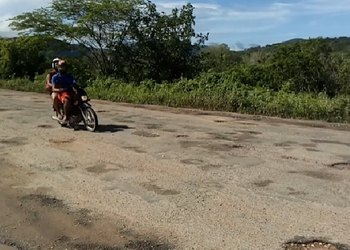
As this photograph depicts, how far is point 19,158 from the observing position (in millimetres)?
8680

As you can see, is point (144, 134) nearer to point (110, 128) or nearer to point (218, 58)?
point (110, 128)

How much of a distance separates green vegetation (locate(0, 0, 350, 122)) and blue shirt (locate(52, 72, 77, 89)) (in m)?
5.47

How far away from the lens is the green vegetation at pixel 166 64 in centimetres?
1611

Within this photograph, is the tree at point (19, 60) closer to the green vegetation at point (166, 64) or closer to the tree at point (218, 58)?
the green vegetation at point (166, 64)

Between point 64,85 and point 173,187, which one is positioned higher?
point 64,85

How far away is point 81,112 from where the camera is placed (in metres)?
11.6

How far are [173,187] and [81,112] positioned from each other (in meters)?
5.26

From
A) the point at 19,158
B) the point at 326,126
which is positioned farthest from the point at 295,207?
the point at 326,126

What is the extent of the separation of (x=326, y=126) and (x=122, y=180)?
664 centimetres

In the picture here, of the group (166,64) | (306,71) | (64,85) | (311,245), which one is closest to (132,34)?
(166,64)

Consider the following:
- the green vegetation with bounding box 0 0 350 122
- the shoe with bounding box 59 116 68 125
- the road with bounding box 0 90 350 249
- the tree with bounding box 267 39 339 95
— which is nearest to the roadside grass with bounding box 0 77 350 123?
the green vegetation with bounding box 0 0 350 122

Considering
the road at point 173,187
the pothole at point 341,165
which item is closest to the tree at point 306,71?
the road at point 173,187

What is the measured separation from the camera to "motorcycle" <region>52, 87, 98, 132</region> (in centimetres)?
1133

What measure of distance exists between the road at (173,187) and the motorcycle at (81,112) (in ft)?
0.95
